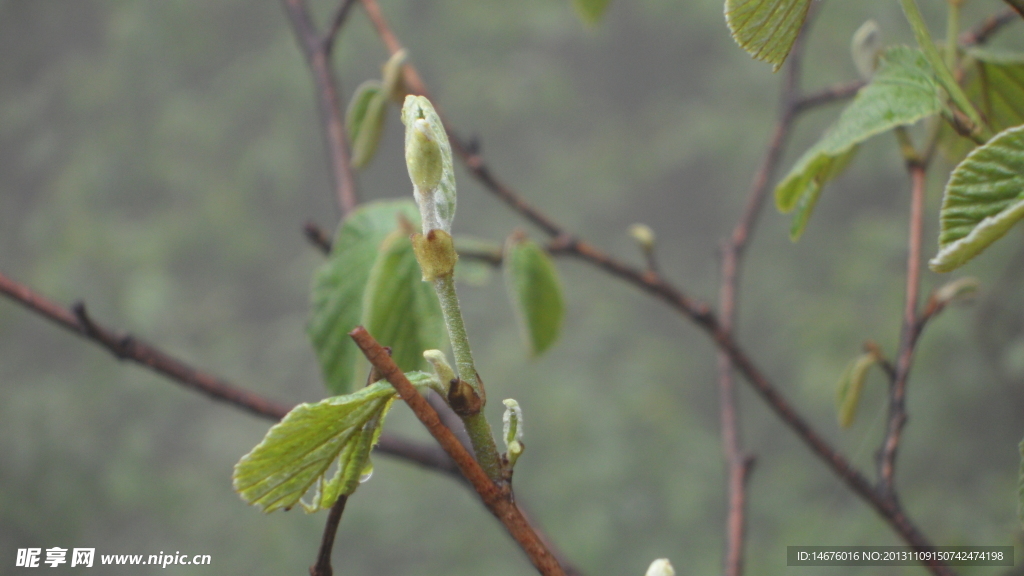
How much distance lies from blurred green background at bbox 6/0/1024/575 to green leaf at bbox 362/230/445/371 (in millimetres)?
1589

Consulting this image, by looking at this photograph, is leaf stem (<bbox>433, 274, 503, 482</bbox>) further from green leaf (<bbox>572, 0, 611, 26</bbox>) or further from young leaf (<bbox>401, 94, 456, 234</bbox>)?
green leaf (<bbox>572, 0, 611, 26</bbox>)

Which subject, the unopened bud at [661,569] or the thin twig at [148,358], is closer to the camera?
the unopened bud at [661,569]

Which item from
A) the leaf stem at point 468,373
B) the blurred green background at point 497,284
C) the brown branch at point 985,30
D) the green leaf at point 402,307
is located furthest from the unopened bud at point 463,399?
the blurred green background at point 497,284

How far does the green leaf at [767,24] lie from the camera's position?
11 cm

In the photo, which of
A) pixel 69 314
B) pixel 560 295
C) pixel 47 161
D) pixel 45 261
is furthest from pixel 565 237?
pixel 47 161

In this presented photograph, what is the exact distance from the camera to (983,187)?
10cm

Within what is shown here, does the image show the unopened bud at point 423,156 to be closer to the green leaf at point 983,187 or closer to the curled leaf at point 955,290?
the green leaf at point 983,187

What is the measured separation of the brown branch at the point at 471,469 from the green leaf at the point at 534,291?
0.56 feet

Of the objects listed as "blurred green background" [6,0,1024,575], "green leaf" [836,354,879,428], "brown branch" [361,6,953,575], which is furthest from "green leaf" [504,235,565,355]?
"blurred green background" [6,0,1024,575]

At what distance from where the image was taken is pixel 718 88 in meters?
2.89

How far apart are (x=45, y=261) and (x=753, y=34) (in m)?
2.91

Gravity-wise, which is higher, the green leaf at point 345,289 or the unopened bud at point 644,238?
the unopened bud at point 644,238

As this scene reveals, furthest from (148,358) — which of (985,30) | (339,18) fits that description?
(985,30)

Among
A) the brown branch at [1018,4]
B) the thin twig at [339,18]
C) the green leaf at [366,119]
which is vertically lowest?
the brown branch at [1018,4]
